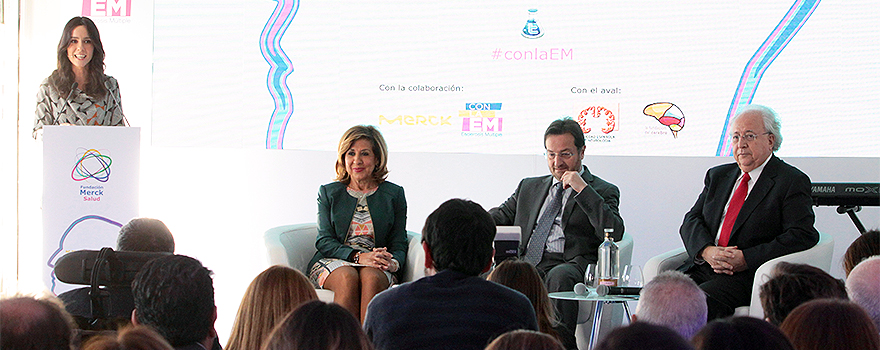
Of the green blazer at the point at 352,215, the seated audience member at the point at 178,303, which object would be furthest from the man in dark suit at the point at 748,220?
the seated audience member at the point at 178,303

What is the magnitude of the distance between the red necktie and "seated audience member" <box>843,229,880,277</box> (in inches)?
28.0

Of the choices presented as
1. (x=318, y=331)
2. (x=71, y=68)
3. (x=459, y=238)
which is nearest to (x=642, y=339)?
(x=318, y=331)

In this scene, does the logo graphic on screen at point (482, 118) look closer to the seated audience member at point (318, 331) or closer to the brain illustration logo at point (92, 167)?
the brain illustration logo at point (92, 167)

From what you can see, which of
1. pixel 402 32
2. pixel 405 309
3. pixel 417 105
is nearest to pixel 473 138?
pixel 417 105

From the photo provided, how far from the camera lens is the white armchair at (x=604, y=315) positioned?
3979mm

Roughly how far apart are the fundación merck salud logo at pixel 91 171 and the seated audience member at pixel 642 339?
3.71m

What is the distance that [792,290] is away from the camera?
211 centimetres

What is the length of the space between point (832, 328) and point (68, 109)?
413cm

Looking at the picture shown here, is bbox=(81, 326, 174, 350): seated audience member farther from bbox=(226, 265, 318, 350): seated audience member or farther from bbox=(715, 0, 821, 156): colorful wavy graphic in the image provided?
bbox=(715, 0, 821, 156): colorful wavy graphic

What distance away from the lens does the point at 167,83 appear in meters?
5.25

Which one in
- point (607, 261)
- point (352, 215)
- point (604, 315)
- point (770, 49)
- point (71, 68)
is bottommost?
point (604, 315)

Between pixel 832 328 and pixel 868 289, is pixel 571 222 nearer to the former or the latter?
pixel 868 289

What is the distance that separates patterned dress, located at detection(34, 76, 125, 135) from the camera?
14.8ft

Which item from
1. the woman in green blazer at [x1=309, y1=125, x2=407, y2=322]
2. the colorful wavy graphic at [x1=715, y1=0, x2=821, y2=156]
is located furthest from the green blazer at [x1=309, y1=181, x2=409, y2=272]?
the colorful wavy graphic at [x1=715, y1=0, x2=821, y2=156]
